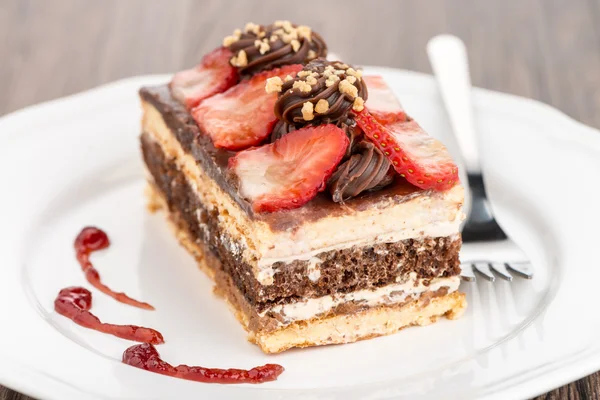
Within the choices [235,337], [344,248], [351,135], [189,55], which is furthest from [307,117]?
[189,55]

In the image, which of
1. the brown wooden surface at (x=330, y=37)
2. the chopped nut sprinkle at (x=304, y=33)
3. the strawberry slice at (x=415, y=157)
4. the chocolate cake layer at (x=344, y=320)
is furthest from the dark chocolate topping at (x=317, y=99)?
the brown wooden surface at (x=330, y=37)

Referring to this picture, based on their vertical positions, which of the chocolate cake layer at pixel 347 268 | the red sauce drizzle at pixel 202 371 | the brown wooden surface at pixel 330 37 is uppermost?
the brown wooden surface at pixel 330 37

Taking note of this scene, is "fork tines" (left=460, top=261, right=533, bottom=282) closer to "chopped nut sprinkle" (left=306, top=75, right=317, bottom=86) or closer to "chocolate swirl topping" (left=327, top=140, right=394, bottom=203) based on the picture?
"chocolate swirl topping" (left=327, top=140, right=394, bottom=203)

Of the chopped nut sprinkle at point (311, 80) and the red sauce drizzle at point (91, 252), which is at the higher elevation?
the chopped nut sprinkle at point (311, 80)

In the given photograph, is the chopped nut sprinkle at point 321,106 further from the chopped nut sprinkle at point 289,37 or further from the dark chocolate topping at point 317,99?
the chopped nut sprinkle at point 289,37

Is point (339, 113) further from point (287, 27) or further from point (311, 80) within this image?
point (287, 27)

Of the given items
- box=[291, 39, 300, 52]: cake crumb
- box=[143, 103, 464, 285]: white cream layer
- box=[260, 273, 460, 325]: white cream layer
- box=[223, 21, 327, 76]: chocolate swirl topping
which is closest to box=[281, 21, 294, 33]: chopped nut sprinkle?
box=[223, 21, 327, 76]: chocolate swirl topping
